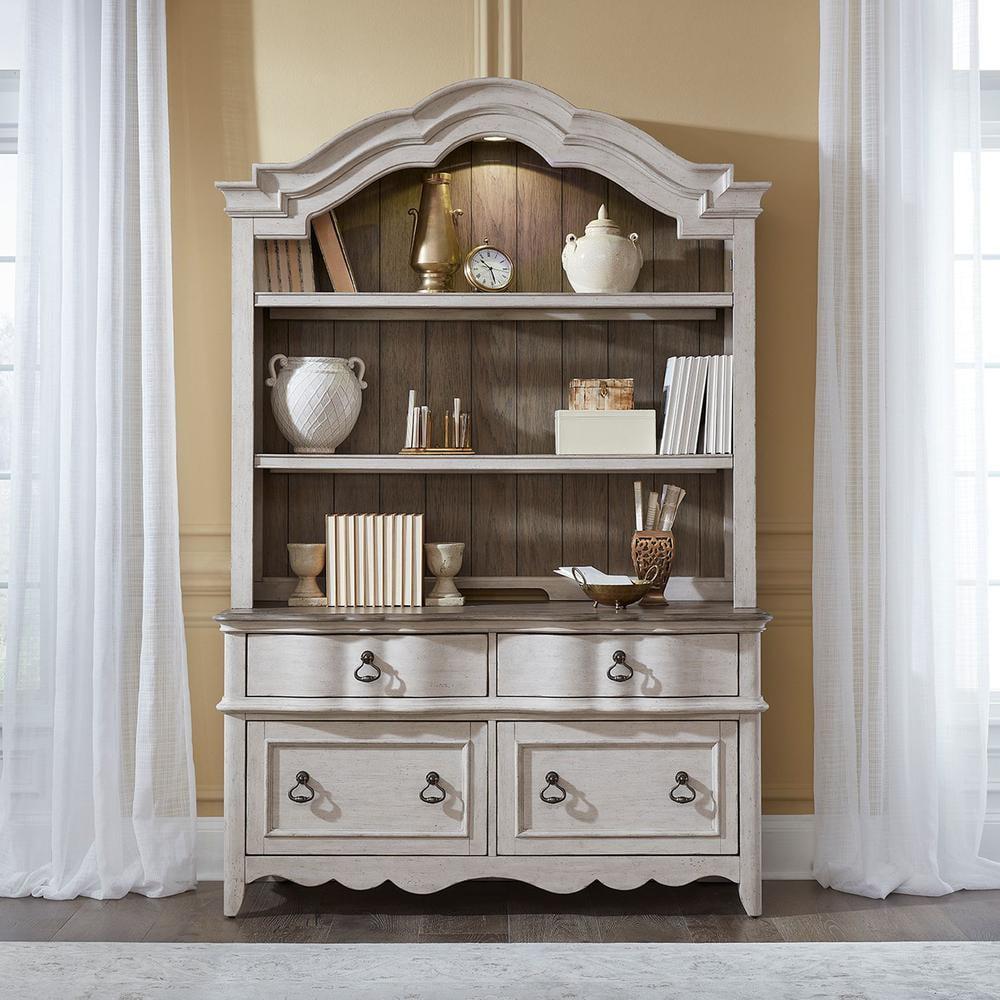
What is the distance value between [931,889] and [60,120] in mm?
3037

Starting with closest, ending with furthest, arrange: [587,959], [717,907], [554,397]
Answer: [587,959], [717,907], [554,397]

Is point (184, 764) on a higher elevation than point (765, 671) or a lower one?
lower

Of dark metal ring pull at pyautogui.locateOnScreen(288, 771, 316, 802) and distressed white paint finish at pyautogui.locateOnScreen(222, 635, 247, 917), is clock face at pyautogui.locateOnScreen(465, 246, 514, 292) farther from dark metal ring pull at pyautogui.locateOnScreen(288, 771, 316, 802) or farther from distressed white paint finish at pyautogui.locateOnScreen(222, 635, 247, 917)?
dark metal ring pull at pyautogui.locateOnScreen(288, 771, 316, 802)

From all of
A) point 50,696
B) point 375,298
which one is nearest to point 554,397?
point 375,298

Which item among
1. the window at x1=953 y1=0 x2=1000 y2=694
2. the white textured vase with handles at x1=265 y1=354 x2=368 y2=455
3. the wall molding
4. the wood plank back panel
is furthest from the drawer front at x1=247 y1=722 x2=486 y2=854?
the wall molding

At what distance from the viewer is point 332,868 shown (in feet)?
7.86

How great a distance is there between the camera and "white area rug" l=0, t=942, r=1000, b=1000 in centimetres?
163

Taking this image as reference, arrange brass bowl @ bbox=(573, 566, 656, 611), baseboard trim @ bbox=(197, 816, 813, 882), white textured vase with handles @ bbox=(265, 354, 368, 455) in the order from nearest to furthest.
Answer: brass bowl @ bbox=(573, 566, 656, 611) → white textured vase with handles @ bbox=(265, 354, 368, 455) → baseboard trim @ bbox=(197, 816, 813, 882)

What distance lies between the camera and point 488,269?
270cm

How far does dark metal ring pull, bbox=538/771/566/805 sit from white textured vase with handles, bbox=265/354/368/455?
100 cm

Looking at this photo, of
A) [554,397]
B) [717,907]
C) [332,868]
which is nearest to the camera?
[332,868]

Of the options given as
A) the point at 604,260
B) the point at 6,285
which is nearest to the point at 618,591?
the point at 604,260

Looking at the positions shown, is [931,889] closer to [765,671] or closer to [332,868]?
[765,671]

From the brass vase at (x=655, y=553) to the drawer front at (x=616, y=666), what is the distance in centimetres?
20
